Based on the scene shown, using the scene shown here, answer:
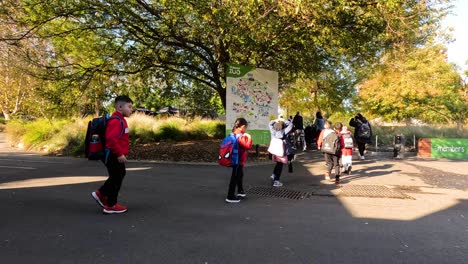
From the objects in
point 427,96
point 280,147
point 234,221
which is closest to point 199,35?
point 280,147

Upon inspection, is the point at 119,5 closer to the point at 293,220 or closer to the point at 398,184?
the point at 293,220

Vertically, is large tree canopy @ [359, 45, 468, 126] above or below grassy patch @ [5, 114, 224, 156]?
above

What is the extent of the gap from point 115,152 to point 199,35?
549cm

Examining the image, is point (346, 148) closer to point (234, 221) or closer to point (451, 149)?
point (234, 221)

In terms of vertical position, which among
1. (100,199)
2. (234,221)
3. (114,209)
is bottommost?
(234,221)

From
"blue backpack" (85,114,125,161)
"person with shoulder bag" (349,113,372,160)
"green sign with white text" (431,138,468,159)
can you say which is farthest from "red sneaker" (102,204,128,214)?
"green sign with white text" (431,138,468,159)

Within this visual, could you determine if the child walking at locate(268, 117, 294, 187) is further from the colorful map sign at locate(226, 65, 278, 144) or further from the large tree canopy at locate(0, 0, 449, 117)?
the colorful map sign at locate(226, 65, 278, 144)

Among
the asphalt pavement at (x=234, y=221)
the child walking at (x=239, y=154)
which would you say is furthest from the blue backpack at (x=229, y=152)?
the asphalt pavement at (x=234, y=221)

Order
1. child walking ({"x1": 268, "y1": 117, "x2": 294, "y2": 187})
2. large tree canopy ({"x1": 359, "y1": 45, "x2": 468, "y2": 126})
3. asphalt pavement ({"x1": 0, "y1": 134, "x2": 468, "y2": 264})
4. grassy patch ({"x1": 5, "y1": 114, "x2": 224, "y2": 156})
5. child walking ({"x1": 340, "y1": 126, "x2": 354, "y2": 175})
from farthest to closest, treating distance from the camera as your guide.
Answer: large tree canopy ({"x1": 359, "y1": 45, "x2": 468, "y2": 126}) < grassy patch ({"x1": 5, "y1": 114, "x2": 224, "y2": 156}) < child walking ({"x1": 340, "y1": 126, "x2": 354, "y2": 175}) < child walking ({"x1": 268, "y1": 117, "x2": 294, "y2": 187}) < asphalt pavement ({"x1": 0, "y1": 134, "x2": 468, "y2": 264})

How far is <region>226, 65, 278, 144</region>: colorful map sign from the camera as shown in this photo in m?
11.7

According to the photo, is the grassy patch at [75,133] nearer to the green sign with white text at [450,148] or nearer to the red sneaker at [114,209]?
the red sneaker at [114,209]

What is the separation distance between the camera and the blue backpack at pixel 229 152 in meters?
6.23

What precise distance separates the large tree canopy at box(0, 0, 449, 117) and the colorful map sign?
2.04ft

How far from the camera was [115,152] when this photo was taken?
5.16 m
